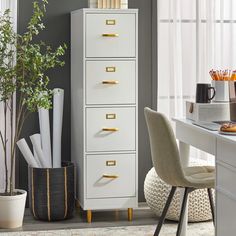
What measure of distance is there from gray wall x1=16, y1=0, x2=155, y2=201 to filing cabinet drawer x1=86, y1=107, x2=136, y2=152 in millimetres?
492

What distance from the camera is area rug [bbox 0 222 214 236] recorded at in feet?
15.5

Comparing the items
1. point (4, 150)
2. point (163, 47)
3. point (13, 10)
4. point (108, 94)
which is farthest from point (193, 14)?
point (4, 150)

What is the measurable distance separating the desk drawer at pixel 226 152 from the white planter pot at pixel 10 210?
75.6 inches

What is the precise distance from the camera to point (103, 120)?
5.00 m

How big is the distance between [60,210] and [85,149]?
48cm

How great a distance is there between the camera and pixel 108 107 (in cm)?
499

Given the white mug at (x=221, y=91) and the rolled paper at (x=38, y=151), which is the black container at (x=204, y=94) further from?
the rolled paper at (x=38, y=151)

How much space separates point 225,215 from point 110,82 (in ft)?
6.20

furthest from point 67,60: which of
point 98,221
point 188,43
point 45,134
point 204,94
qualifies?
point 204,94

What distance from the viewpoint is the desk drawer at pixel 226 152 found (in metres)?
3.17

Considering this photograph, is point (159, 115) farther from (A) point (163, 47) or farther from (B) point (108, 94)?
(A) point (163, 47)

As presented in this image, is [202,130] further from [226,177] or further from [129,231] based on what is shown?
[129,231]

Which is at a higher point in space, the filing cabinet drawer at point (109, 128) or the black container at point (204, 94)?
the black container at point (204, 94)

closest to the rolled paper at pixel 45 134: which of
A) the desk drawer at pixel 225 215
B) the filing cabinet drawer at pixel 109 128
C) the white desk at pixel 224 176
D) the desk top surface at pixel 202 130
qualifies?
the filing cabinet drawer at pixel 109 128
